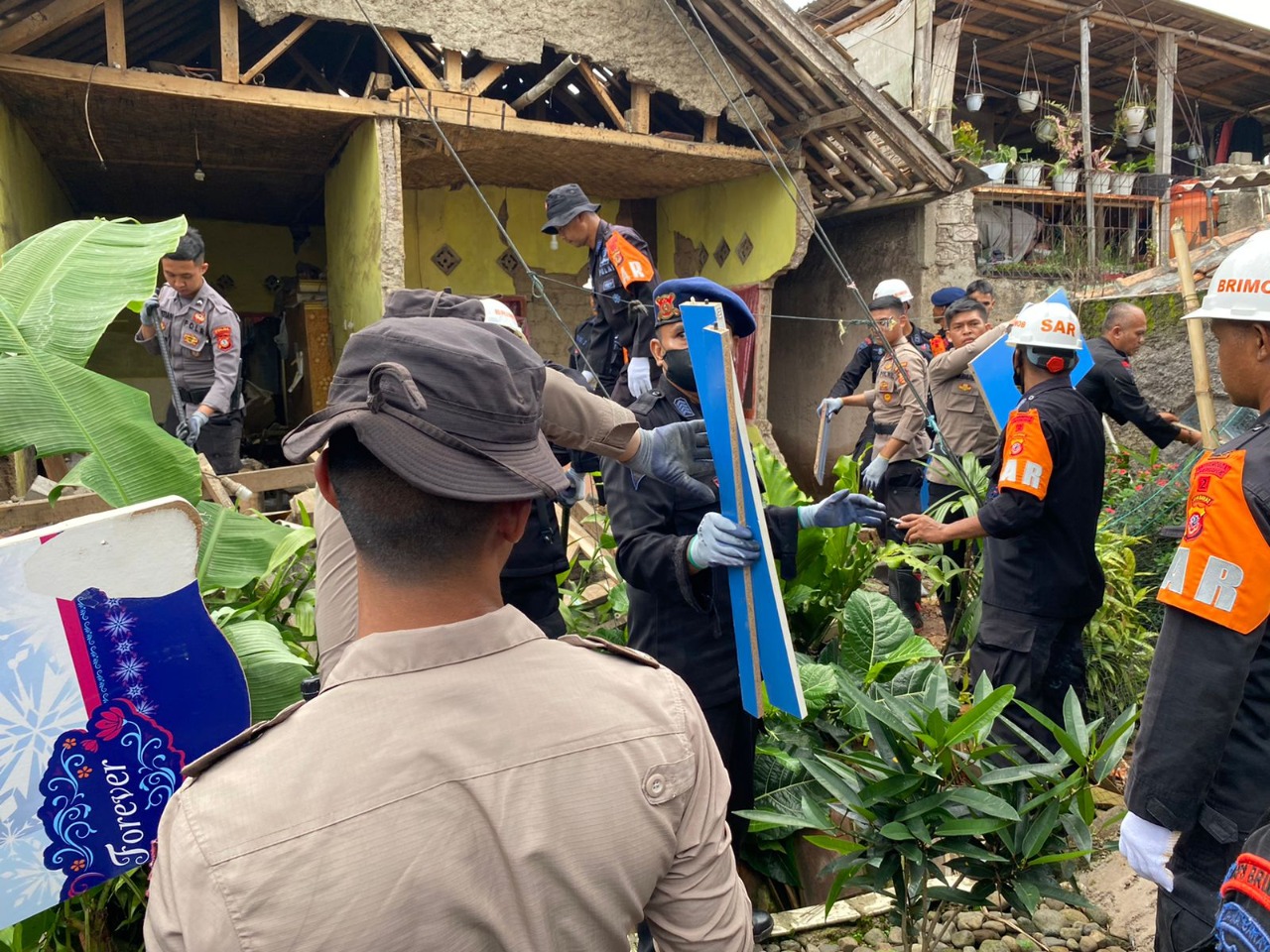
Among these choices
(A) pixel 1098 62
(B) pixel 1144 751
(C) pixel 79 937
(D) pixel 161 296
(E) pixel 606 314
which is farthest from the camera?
(A) pixel 1098 62

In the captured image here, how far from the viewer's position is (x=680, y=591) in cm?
245

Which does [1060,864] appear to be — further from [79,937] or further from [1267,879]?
[79,937]

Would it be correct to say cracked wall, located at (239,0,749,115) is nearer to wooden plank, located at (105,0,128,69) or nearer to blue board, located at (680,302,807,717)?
wooden plank, located at (105,0,128,69)

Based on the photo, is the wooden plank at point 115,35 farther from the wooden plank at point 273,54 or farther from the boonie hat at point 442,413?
the boonie hat at point 442,413

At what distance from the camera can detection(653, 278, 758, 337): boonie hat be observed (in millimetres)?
2646

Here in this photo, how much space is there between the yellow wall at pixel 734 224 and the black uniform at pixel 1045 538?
460cm

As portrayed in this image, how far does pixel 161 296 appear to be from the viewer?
16.3ft

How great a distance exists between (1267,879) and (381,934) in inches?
33.7

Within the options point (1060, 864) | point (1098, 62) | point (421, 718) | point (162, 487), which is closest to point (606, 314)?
point (162, 487)

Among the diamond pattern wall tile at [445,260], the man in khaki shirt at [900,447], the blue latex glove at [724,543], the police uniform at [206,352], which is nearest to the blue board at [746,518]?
the blue latex glove at [724,543]

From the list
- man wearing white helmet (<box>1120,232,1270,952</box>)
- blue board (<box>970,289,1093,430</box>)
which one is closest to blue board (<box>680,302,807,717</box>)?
man wearing white helmet (<box>1120,232,1270,952</box>)

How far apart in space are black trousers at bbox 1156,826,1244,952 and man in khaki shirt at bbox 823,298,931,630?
314 centimetres

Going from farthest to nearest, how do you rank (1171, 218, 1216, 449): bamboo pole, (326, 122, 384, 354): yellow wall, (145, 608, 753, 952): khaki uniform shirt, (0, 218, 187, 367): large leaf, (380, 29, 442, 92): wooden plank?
(326, 122, 384, 354): yellow wall → (380, 29, 442, 92): wooden plank → (1171, 218, 1216, 449): bamboo pole → (0, 218, 187, 367): large leaf → (145, 608, 753, 952): khaki uniform shirt

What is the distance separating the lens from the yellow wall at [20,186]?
16.7 feet
